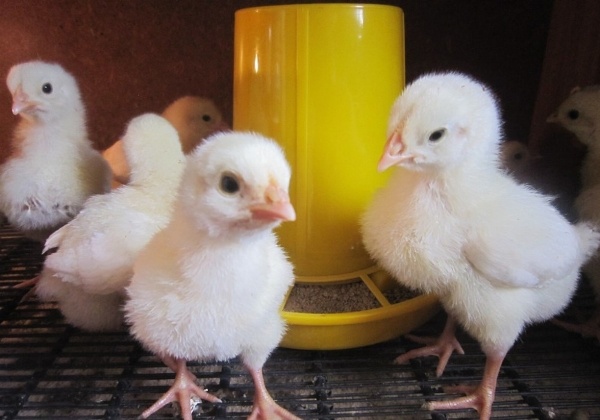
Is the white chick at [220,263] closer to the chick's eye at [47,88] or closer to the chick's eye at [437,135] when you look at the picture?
the chick's eye at [437,135]

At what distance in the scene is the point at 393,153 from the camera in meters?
0.95

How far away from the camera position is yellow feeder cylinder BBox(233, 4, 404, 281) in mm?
1143

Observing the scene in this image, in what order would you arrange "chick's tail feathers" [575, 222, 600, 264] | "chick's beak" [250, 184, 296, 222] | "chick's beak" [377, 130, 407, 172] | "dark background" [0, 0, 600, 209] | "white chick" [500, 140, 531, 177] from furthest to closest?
"dark background" [0, 0, 600, 209], "white chick" [500, 140, 531, 177], "chick's tail feathers" [575, 222, 600, 264], "chick's beak" [377, 130, 407, 172], "chick's beak" [250, 184, 296, 222]

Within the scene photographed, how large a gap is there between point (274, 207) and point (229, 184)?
0.29 feet

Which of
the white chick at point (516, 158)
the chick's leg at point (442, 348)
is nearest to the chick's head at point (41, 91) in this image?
the chick's leg at point (442, 348)

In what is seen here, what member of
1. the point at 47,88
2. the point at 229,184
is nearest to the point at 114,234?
the point at 229,184

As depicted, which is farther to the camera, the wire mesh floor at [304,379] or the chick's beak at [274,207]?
the wire mesh floor at [304,379]

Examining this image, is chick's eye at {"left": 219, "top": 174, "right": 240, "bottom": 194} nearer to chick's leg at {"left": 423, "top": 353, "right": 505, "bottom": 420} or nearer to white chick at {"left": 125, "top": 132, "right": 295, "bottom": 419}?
white chick at {"left": 125, "top": 132, "right": 295, "bottom": 419}

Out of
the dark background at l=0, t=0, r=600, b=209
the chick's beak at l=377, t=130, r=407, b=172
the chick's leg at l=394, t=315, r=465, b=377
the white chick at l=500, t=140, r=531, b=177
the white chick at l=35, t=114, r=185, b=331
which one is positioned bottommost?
the chick's leg at l=394, t=315, r=465, b=377

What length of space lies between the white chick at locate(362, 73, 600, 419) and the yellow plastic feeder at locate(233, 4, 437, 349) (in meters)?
0.18

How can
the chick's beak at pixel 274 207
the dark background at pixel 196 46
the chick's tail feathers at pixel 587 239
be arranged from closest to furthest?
the chick's beak at pixel 274 207 → the chick's tail feathers at pixel 587 239 → the dark background at pixel 196 46

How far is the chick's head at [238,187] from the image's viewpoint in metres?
0.74

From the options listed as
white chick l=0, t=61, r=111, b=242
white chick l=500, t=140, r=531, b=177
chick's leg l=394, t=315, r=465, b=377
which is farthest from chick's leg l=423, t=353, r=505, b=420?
white chick l=0, t=61, r=111, b=242

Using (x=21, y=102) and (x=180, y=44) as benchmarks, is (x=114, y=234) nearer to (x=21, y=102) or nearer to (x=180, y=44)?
(x=21, y=102)
